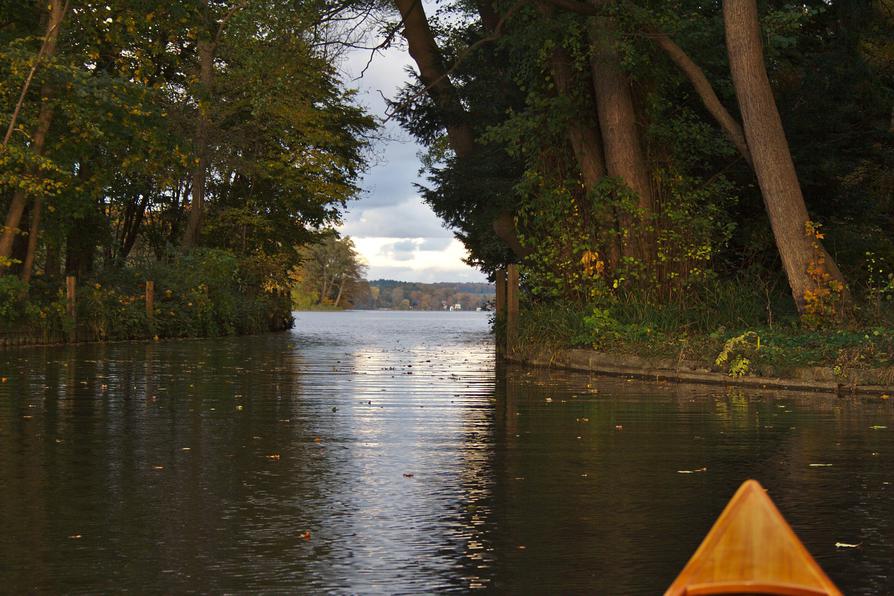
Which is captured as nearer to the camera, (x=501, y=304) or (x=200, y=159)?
(x=501, y=304)

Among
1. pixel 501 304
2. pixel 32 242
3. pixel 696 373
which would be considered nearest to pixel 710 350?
pixel 696 373

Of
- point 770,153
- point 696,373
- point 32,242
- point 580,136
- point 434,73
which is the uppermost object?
point 434,73

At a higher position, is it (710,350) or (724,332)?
(724,332)

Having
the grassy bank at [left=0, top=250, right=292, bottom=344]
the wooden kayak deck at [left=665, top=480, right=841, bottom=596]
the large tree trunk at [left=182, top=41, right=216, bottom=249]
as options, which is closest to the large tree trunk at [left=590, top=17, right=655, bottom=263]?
the grassy bank at [left=0, top=250, right=292, bottom=344]

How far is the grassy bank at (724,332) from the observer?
1972 cm

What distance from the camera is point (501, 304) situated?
29844 mm

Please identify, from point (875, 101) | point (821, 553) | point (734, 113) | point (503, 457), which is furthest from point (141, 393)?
point (875, 101)

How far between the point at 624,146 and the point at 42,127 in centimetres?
1629

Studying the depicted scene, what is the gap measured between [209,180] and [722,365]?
121ft

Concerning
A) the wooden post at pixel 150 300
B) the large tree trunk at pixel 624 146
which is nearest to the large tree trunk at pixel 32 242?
the wooden post at pixel 150 300

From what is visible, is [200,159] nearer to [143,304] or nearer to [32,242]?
[143,304]

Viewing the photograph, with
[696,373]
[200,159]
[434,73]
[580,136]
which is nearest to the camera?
[696,373]

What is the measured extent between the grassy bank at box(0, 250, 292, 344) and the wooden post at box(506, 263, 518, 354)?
13.6m

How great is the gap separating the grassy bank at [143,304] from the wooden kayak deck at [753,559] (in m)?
31.5
